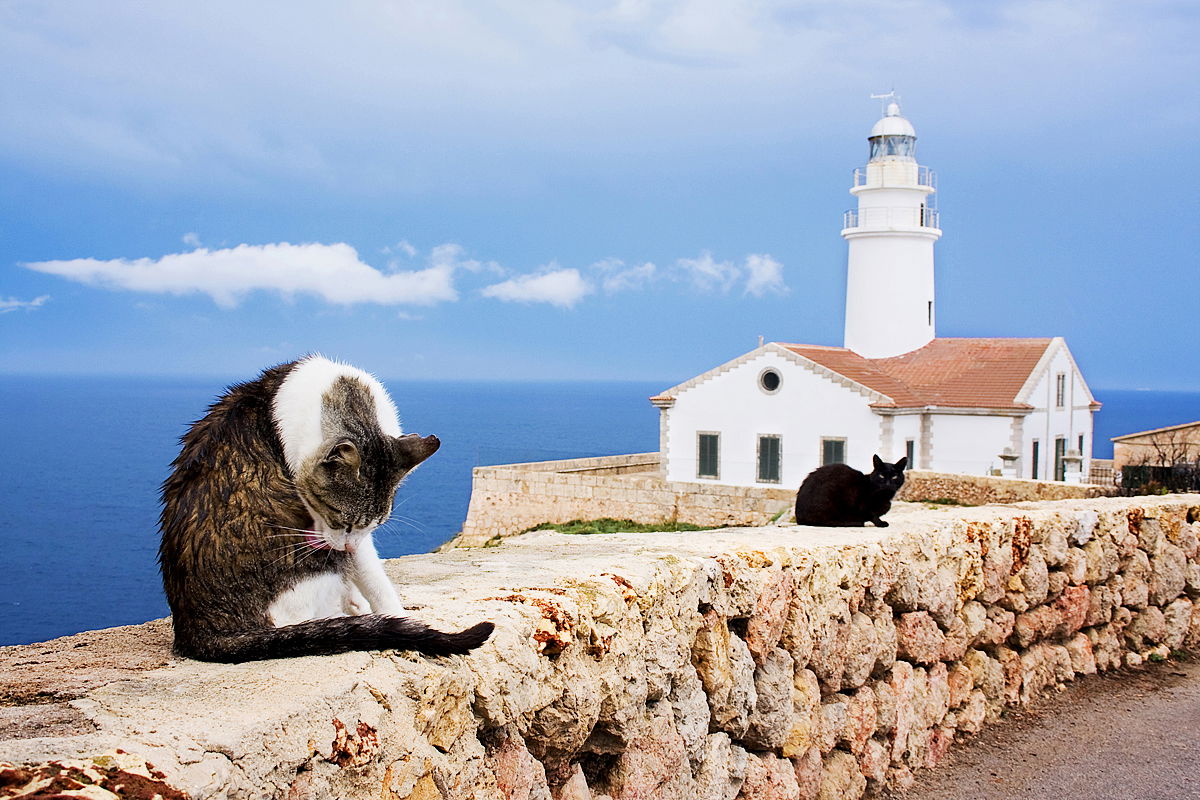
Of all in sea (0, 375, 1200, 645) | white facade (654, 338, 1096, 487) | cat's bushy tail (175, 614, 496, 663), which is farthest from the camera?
sea (0, 375, 1200, 645)

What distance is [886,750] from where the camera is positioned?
17.2 ft

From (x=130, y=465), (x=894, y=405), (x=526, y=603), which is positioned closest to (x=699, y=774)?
(x=526, y=603)

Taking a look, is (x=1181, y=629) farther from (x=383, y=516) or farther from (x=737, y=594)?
(x=383, y=516)

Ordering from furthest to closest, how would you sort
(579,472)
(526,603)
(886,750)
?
1. (579,472)
2. (886,750)
3. (526,603)

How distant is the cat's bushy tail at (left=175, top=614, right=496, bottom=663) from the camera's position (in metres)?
2.87

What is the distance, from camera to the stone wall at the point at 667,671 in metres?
2.44

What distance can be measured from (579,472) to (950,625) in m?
21.9

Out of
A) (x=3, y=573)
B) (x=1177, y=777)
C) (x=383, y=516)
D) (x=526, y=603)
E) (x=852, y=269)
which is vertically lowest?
(x=3, y=573)

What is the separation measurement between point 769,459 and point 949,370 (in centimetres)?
549

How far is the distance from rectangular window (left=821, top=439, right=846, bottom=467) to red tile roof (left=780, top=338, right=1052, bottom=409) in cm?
148

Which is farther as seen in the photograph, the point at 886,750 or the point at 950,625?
the point at 950,625

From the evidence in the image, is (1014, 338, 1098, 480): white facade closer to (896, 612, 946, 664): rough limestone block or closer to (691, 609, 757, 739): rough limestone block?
(896, 612, 946, 664): rough limestone block

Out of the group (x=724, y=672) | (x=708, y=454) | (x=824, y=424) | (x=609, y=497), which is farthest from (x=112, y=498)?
(x=724, y=672)

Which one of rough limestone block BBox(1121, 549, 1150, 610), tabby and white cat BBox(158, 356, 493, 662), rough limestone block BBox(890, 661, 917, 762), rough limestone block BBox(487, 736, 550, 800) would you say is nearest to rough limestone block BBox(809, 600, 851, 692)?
rough limestone block BBox(890, 661, 917, 762)
